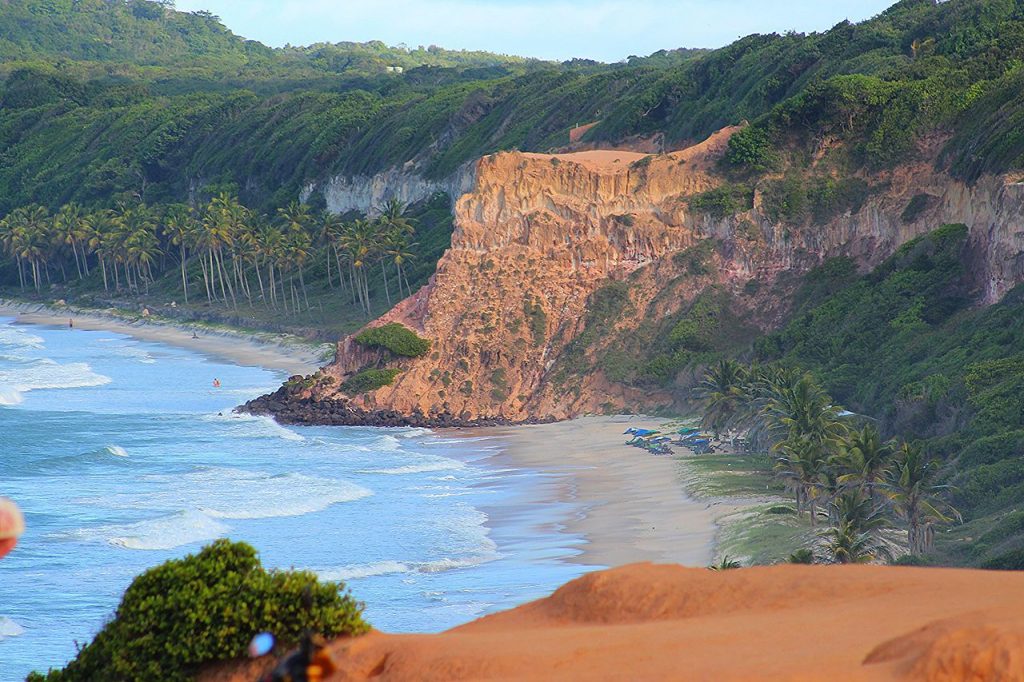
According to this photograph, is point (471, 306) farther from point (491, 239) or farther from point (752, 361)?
point (752, 361)

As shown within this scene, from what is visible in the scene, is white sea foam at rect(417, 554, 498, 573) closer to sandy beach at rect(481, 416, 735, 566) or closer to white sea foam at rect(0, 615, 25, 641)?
sandy beach at rect(481, 416, 735, 566)

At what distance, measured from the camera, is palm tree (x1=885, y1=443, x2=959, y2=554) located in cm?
3412

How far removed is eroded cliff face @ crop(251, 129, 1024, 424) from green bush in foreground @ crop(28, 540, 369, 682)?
1873 inches

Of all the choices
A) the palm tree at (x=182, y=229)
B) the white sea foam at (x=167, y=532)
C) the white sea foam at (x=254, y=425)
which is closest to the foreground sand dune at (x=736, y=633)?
the white sea foam at (x=167, y=532)

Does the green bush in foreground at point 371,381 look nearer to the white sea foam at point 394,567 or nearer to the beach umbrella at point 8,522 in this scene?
the white sea foam at point 394,567

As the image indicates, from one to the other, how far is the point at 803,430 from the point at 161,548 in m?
19.3

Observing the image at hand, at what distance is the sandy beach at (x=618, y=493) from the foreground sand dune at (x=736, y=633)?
18.7 metres

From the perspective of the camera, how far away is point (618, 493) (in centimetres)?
4859

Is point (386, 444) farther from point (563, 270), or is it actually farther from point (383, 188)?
point (383, 188)

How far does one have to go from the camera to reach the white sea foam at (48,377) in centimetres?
8144

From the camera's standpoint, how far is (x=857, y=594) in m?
17.6

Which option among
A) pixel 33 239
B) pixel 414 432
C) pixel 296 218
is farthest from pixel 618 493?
pixel 33 239

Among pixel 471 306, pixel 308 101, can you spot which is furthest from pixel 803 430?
pixel 308 101

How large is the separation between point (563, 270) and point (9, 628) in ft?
129
